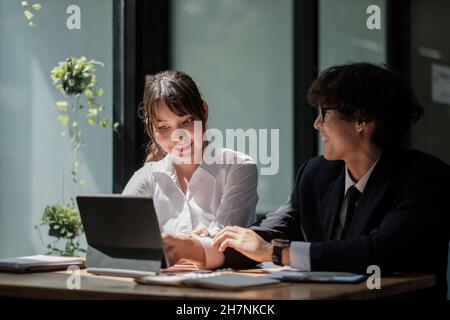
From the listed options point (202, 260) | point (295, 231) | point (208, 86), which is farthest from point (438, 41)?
point (202, 260)

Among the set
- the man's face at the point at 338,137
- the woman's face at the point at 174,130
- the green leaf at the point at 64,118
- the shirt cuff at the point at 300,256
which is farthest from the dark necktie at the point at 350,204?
the green leaf at the point at 64,118

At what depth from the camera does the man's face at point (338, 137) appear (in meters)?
2.54

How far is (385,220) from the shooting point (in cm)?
234

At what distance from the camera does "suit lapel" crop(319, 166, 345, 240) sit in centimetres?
259

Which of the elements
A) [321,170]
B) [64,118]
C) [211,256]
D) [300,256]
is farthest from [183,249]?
[64,118]

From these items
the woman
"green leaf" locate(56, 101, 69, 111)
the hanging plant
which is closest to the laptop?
the woman

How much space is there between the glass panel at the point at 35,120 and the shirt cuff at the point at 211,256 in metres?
1.99

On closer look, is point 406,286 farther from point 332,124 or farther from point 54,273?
point 54,273

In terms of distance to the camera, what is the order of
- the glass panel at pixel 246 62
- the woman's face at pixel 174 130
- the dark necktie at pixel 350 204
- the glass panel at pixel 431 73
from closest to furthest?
the dark necktie at pixel 350 204, the woman's face at pixel 174 130, the glass panel at pixel 246 62, the glass panel at pixel 431 73

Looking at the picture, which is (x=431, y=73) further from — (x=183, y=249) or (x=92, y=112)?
(x=183, y=249)

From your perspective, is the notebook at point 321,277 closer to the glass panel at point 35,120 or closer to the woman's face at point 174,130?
the woman's face at point 174,130

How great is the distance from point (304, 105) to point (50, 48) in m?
1.61

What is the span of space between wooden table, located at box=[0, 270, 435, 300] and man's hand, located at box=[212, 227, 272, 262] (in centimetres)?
36
